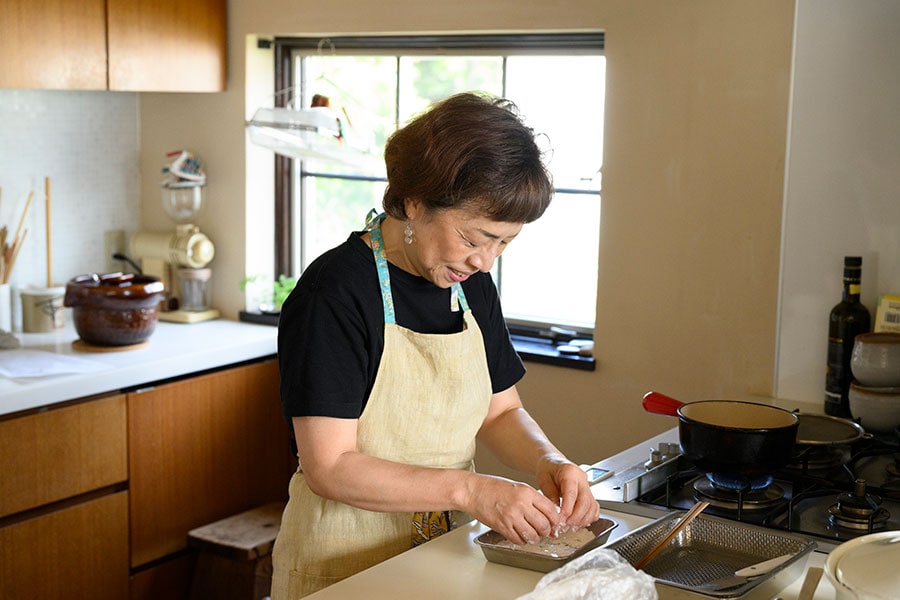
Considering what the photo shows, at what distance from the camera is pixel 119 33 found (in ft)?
10.6

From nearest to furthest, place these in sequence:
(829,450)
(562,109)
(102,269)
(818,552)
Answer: (818,552)
(829,450)
(562,109)
(102,269)

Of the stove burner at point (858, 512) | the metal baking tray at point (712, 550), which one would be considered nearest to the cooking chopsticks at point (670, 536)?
the metal baking tray at point (712, 550)

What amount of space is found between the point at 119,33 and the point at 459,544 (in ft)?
7.26

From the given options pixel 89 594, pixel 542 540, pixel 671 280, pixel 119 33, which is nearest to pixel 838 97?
pixel 671 280

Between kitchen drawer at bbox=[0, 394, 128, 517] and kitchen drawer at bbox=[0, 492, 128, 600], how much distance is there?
0.05m

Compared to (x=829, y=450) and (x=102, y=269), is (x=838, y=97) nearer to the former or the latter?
(x=829, y=450)

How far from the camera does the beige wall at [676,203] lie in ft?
8.57

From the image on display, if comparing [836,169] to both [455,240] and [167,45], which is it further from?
[167,45]

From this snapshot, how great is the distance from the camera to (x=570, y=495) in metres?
1.64

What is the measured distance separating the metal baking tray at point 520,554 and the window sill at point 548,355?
1267 millimetres

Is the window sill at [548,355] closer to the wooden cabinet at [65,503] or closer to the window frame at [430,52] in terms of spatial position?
the window frame at [430,52]

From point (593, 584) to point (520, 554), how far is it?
0.95 ft

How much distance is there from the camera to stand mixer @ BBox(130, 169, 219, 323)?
11.8ft

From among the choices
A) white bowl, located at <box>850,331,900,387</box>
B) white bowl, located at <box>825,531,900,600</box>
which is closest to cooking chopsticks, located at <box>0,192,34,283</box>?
white bowl, located at <box>850,331,900,387</box>
